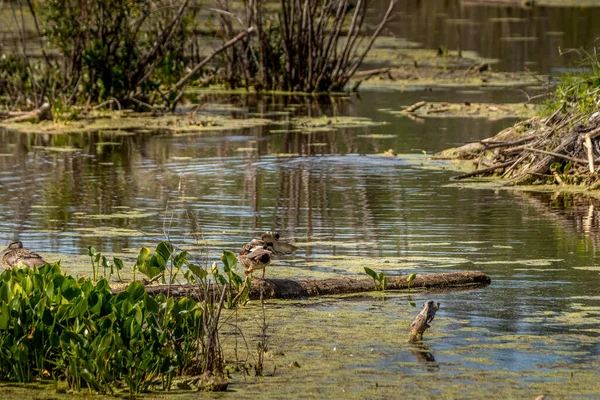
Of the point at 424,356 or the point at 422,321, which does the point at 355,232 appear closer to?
the point at 422,321

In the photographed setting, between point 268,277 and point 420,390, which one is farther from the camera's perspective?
point 268,277

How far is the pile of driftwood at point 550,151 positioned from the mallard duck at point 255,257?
5.69 meters

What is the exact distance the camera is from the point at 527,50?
33000 millimetres

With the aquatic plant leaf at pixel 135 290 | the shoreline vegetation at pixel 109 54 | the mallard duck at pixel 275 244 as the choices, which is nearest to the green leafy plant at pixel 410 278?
the mallard duck at pixel 275 244

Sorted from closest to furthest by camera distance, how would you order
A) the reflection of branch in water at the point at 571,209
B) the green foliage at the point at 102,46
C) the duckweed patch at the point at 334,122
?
the reflection of branch in water at the point at 571,209 → the duckweed patch at the point at 334,122 → the green foliage at the point at 102,46

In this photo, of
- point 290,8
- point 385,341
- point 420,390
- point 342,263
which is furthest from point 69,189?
point 290,8

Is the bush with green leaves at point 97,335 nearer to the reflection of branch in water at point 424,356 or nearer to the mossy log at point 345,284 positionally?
the reflection of branch in water at point 424,356

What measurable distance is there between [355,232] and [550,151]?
345cm

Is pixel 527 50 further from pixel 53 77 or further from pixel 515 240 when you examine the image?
pixel 515 240

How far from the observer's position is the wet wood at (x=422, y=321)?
6727mm

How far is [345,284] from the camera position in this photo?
8.06 metres

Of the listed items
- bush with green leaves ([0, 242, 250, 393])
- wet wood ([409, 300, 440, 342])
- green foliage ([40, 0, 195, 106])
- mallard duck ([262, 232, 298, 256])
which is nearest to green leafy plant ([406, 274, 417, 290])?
mallard duck ([262, 232, 298, 256])

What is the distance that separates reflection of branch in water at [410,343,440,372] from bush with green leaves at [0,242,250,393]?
106cm

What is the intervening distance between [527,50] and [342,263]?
81.6ft
